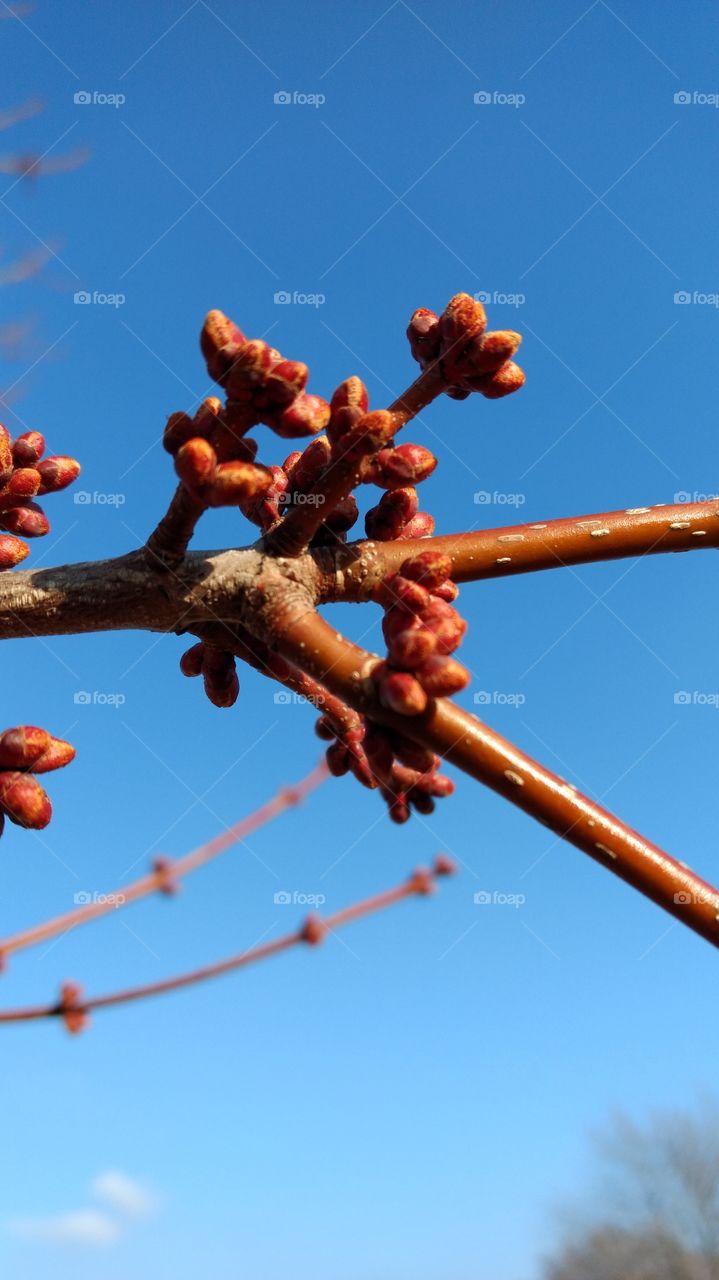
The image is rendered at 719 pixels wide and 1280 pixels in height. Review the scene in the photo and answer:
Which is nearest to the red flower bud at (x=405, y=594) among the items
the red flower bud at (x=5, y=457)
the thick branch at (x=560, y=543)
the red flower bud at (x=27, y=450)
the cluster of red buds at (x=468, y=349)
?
the thick branch at (x=560, y=543)

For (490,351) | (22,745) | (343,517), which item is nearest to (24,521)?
(22,745)

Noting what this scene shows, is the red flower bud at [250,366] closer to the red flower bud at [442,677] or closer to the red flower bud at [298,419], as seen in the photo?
the red flower bud at [298,419]

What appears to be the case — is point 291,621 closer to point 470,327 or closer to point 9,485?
point 470,327

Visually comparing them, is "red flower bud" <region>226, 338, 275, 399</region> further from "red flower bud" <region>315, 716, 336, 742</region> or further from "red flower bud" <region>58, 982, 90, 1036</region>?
"red flower bud" <region>58, 982, 90, 1036</region>

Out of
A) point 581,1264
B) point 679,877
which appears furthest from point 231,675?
point 581,1264

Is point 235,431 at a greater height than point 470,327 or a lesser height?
lesser

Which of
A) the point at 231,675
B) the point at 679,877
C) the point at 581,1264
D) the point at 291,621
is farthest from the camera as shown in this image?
the point at 581,1264
